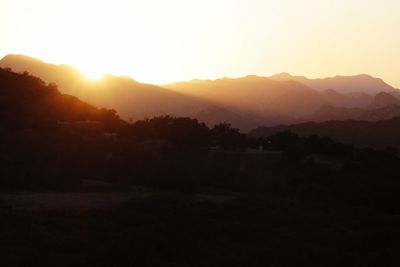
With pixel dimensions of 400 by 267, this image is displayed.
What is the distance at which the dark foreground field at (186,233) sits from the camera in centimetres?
1383

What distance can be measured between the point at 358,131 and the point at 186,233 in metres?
88.9

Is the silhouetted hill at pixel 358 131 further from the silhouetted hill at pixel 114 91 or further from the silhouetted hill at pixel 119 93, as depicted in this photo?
the silhouetted hill at pixel 114 91

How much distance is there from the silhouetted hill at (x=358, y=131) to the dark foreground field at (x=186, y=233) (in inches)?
2882

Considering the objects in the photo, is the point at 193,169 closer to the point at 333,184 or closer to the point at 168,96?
the point at 333,184

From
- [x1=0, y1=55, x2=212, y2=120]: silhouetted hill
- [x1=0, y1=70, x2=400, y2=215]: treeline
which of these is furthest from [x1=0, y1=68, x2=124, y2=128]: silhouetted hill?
[x1=0, y1=55, x2=212, y2=120]: silhouetted hill

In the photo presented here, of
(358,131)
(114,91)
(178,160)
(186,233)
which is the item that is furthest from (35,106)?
(114,91)

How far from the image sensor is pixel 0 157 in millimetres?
29875

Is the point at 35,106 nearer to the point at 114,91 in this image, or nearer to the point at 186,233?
the point at 186,233

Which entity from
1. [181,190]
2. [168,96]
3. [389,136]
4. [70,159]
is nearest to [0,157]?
[70,159]

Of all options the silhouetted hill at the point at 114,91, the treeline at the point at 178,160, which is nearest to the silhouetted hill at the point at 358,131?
the silhouetted hill at the point at 114,91

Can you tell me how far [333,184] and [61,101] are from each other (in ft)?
78.1

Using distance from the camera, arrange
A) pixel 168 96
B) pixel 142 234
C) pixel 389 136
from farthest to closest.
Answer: pixel 168 96 → pixel 389 136 → pixel 142 234

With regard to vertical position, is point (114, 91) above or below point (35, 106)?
above

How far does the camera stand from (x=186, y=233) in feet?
53.0
